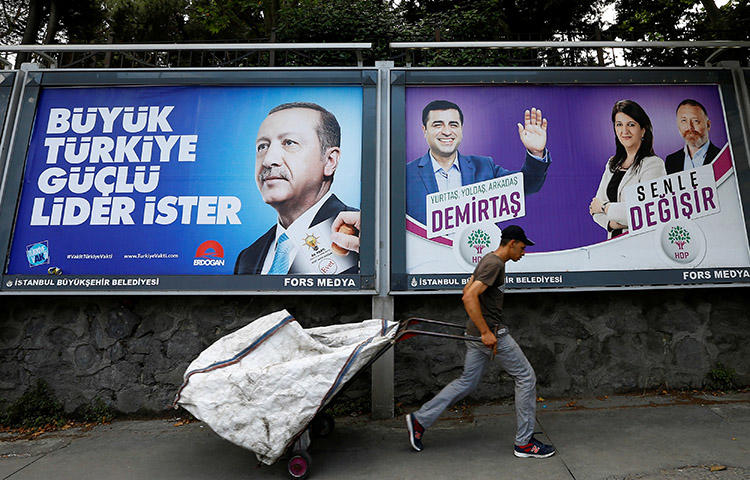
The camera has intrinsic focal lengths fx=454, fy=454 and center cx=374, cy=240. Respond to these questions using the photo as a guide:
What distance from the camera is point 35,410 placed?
5070 millimetres

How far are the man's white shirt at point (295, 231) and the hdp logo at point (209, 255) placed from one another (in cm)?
51

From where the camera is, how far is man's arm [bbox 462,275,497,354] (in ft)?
12.4

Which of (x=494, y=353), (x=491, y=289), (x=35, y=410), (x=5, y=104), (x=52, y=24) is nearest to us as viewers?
(x=494, y=353)

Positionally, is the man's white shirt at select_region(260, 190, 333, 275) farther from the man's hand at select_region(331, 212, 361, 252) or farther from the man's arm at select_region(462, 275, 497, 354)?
the man's arm at select_region(462, 275, 497, 354)

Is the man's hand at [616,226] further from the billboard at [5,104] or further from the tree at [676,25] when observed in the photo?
the billboard at [5,104]

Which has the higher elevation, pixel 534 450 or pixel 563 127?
pixel 563 127

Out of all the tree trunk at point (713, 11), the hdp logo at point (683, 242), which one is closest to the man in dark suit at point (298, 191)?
the hdp logo at point (683, 242)

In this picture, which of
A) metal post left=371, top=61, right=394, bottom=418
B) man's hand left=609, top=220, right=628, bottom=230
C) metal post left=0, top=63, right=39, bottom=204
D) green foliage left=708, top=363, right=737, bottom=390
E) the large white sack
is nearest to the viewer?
the large white sack

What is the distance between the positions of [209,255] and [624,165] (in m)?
4.98

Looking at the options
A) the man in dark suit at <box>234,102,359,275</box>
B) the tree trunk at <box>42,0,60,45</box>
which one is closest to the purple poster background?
the man in dark suit at <box>234,102,359,275</box>

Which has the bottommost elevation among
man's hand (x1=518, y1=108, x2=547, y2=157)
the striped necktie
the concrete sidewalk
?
the concrete sidewalk

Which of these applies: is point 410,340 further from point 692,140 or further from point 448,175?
point 692,140

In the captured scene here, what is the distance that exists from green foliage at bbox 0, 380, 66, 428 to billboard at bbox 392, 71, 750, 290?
4.07 m

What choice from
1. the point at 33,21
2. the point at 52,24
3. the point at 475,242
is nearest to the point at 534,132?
the point at 475,242
